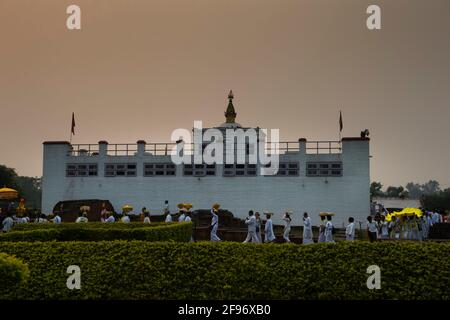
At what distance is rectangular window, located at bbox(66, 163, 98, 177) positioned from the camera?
35.5m

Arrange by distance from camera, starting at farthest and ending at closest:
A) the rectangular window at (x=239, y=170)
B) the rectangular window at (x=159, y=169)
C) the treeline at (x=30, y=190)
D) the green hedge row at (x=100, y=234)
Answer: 1. the treeline at (x=30, y=190)
2. the rectangular window at (x=159, y=169)
3. the rectangular window at (x=239, y=170)
4. the green hedge row at (x=100, y=234)

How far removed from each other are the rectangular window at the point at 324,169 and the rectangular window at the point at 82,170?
45.9 feet

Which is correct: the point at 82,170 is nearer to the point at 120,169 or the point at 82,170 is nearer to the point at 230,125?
the point at 120,169

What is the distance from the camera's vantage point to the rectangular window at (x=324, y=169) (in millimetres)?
33050

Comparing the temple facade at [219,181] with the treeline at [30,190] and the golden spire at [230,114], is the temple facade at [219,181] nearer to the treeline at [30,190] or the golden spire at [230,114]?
the golden spire at [230,114]

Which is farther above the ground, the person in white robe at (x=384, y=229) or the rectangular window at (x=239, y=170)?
the rectangular window at (x=239, y=170)

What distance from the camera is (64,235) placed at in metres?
14.8

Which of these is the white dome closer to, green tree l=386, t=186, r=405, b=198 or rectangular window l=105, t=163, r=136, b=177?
rectangular window l=105, t=163, r=136, b=177

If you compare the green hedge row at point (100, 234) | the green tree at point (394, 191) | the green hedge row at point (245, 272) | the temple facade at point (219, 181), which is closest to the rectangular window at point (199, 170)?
the temple facade at point (219, 181)

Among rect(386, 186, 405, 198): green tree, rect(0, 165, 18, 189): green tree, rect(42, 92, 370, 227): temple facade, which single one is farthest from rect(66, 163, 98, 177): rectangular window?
rect(386, 186, 405, 198): green tree

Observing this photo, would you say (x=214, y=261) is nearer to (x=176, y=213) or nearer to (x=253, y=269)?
(x=253, y=269)

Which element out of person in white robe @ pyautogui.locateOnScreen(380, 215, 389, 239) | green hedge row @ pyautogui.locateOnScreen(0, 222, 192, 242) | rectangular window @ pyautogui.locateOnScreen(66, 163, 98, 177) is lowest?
person in white robe @ pyautogui.locateOnScreen(380, 215, 389, 239)
